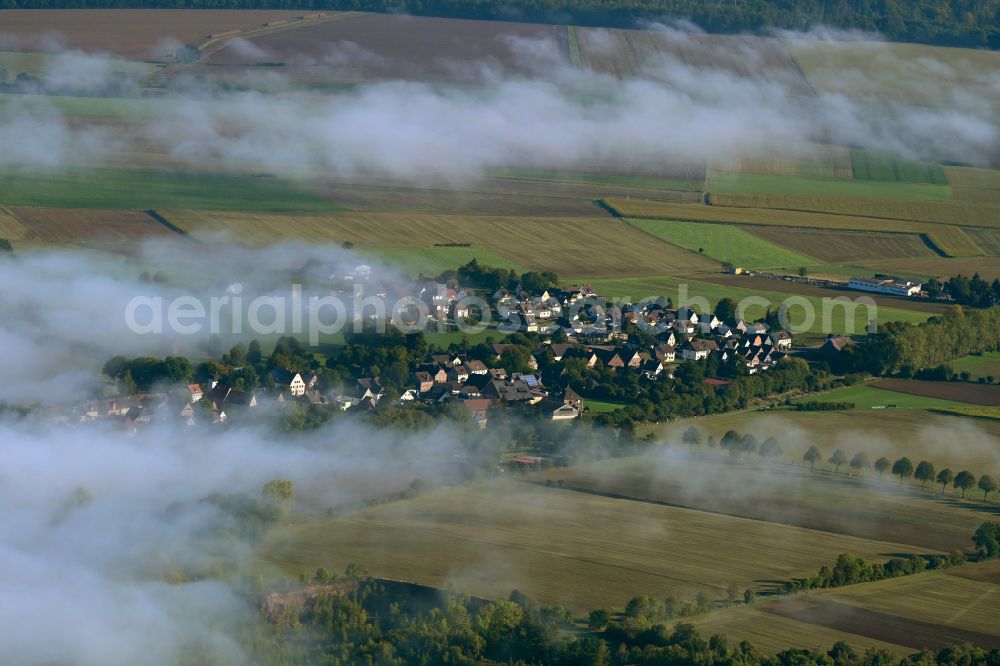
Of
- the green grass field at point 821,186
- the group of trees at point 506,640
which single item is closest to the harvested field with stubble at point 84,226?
the green grass field at point 821,186

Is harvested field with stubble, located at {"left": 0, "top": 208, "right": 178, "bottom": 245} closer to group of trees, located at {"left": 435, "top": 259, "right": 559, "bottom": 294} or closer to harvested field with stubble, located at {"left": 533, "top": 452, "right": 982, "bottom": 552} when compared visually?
group of trees, located at {"left": 435, "top": 259, "right": 559, "bottom": 294}

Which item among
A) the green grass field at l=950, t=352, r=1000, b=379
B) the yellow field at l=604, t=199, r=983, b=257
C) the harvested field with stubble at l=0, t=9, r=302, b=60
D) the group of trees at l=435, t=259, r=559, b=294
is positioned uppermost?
the harvested field with stubble at l=0, t=9, r=302, b=60

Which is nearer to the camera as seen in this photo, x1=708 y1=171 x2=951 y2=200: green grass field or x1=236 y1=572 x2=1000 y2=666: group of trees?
x1=236 y1=572 x2=1000 y2=666: group of trees

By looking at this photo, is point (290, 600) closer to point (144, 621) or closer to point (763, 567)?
point (144, 621)

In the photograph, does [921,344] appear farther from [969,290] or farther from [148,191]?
[148,191]

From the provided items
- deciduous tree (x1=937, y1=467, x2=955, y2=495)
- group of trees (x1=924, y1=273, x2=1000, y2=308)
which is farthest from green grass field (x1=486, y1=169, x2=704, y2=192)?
deciduous tree (x1=937, y1=467, x2=955, y2=495)

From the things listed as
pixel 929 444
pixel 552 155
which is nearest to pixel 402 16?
pixel 552 155

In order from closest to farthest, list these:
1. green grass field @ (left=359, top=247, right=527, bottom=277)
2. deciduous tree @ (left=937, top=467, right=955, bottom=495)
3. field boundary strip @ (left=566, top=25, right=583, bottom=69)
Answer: deciduous tree @ (left=937, top=467, right=955, bottom=495)
green grass field @ (left=359, top=247, right=527, bottom=277)
field boundary strip @ (left=566, top=25, right=583, bottom=69)
